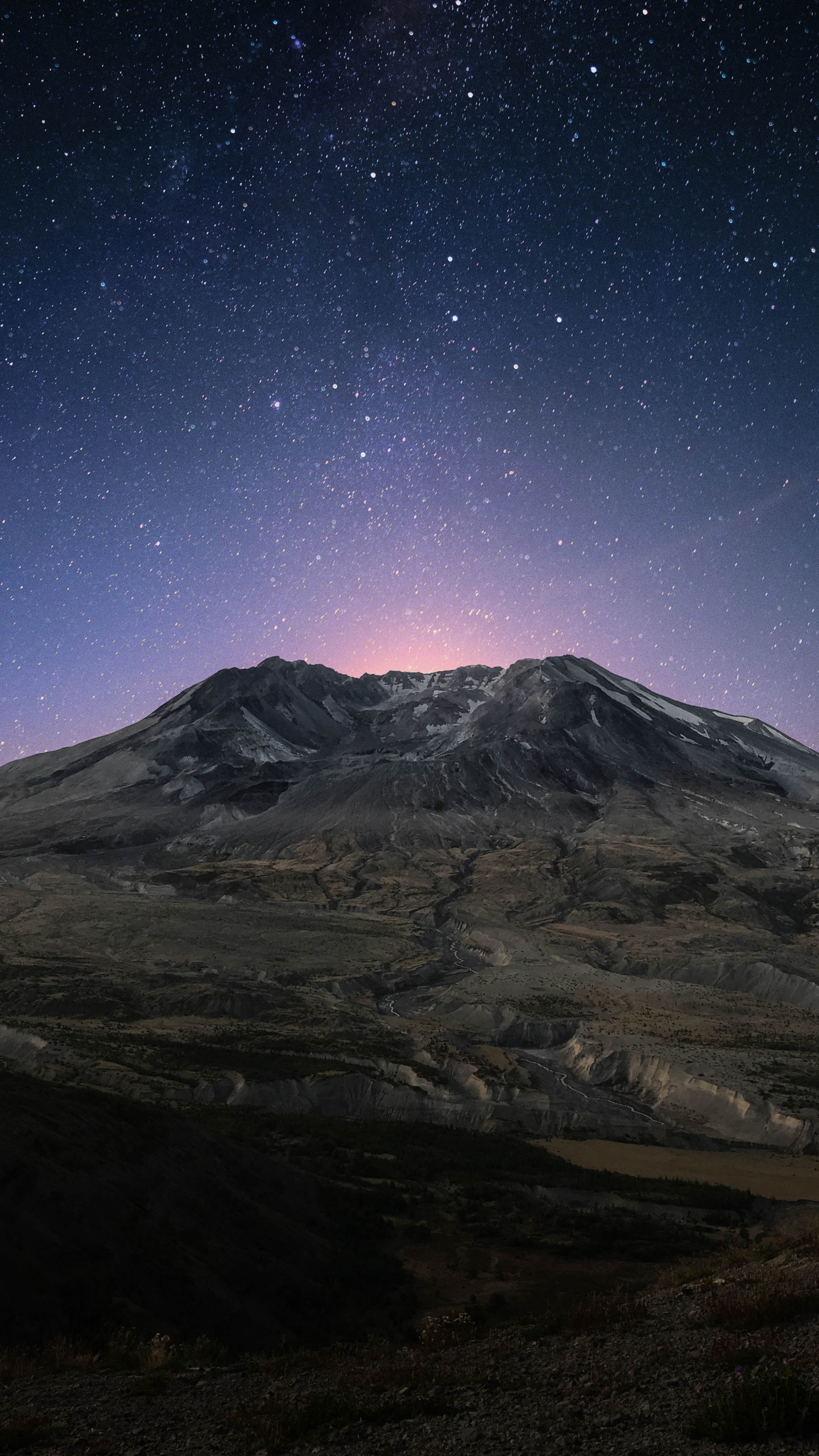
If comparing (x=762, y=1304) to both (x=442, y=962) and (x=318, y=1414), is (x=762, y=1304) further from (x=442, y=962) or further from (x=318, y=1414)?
(x=442, y=962)

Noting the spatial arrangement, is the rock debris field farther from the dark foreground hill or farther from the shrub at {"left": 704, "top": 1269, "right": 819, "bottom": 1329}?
the dark foreground hill

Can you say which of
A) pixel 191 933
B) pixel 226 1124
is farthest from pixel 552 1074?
pixel 191 933

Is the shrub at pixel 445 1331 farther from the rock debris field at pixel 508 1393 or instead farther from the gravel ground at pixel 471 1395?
the gravel ground at pixel 471 1395

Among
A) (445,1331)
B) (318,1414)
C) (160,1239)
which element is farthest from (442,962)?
(318,1414)

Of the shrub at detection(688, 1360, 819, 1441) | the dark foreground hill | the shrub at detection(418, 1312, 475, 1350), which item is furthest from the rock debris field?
the dark foreground hill

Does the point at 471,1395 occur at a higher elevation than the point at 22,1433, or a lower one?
lower

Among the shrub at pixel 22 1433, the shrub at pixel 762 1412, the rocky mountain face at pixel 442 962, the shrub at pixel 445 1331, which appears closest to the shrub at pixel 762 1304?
the shrub at pixel 762 1412

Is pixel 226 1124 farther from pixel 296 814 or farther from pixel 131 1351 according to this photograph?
pixel 296 814
